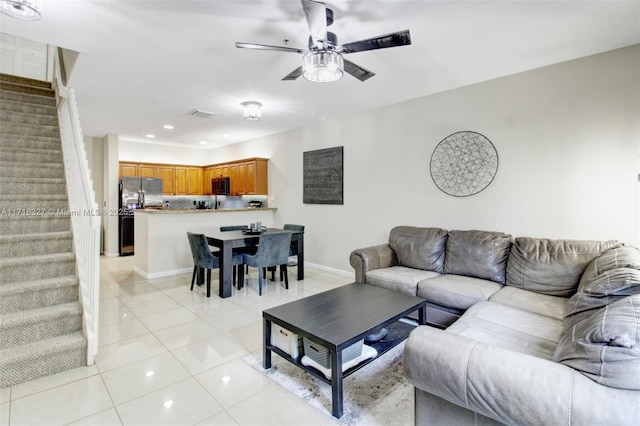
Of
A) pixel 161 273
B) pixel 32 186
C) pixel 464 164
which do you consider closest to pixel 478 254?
pixel 464 164

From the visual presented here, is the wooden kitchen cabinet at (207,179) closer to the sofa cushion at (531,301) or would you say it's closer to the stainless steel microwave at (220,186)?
the stainless steel microwave at (220,186)

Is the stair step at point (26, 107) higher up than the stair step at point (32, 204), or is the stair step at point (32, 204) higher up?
the stair step at point (26, 107)

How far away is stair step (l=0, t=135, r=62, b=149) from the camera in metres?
3.64

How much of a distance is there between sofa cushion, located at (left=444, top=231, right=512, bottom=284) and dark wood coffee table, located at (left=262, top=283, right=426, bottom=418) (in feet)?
3.00

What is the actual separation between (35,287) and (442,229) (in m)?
3.92

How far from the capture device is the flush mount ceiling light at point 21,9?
72.0 inches

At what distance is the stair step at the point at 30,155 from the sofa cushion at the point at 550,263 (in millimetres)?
5232

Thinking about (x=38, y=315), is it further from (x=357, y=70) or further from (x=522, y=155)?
(x=522, y=155)

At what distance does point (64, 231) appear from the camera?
306 cm

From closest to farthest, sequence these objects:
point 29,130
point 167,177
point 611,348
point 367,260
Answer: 1. point 611,348
2. point 367,260
3. point 29,130
4. point 167,177

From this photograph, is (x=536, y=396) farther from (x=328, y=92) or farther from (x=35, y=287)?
(x=328, y=92)

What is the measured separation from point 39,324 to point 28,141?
2.65 m

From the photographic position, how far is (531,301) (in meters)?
2.45

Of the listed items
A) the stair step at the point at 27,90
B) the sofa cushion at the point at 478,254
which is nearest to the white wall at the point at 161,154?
the stair step at the point at 27,90
